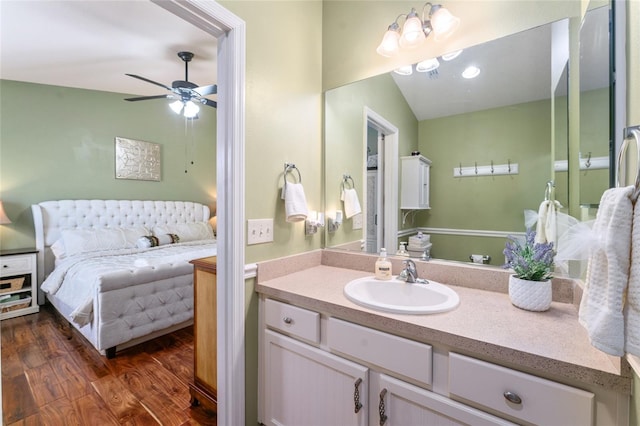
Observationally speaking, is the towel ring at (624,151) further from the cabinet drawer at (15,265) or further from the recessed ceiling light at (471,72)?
the cabinet drawer at (15,265)

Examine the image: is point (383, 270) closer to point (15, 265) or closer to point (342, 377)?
point (342, 377)

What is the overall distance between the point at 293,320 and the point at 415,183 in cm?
98

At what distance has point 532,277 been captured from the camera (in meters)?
1.02

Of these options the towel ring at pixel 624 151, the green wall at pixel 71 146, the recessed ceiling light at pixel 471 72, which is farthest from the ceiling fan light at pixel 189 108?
the towel ring at pixel 624 151

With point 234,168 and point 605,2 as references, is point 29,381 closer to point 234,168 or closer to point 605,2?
point 234,168

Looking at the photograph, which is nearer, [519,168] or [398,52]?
[519,168]

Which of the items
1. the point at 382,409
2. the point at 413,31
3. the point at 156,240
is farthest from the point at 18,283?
the point at 413,31

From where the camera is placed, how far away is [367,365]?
40.7 inches

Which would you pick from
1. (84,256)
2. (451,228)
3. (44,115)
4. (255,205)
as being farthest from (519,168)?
(44,115)

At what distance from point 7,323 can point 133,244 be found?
52.8 inches

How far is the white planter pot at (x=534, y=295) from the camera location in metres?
0.99

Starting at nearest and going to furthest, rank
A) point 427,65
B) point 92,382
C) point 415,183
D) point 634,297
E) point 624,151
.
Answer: point 634,297 < point 624,151 < point 427,65 < point 415,183 < point 92,382

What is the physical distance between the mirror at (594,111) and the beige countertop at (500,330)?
0.40m

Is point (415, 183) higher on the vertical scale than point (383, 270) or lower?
higher
